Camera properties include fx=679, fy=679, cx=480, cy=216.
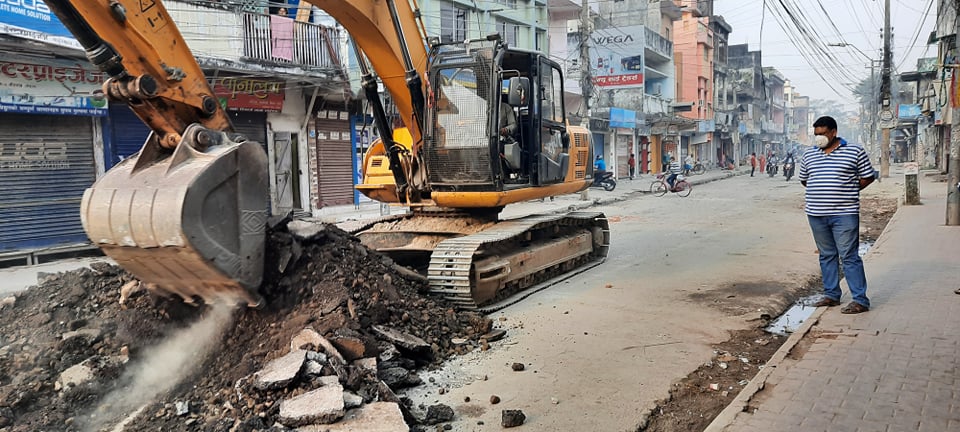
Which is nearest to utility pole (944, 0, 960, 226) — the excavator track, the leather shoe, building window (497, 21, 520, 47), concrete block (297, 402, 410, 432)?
the excavator track

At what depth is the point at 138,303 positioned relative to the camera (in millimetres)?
5254

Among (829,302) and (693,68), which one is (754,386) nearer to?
(829,302)

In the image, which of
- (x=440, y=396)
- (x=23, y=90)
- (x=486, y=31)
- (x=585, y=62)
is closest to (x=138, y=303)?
(x=440, y=396)

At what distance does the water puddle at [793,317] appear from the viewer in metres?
6.53

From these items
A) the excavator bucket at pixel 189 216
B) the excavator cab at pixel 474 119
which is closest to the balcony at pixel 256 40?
the excavator cab at pixel 474 119

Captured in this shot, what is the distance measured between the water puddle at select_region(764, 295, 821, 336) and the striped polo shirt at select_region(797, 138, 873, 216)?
113 centimetres

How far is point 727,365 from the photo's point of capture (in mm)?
5406

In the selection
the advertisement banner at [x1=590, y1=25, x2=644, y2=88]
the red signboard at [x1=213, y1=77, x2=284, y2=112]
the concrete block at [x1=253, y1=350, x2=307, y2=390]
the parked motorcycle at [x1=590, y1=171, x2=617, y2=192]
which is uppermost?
the advertisement banner at [x1=590, y1=25, x2=644, y2=88]

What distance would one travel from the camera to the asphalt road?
4664 millimetres

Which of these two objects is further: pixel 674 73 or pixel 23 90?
pixel 674 73

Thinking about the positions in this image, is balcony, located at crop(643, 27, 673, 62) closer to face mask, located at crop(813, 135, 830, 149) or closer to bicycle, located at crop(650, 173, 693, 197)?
bicycle, located at crop(650, 173, 693, 197)

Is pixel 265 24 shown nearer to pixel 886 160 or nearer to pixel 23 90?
pixel 23 90

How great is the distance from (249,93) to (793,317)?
12059 mm

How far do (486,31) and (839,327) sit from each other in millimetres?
21470
